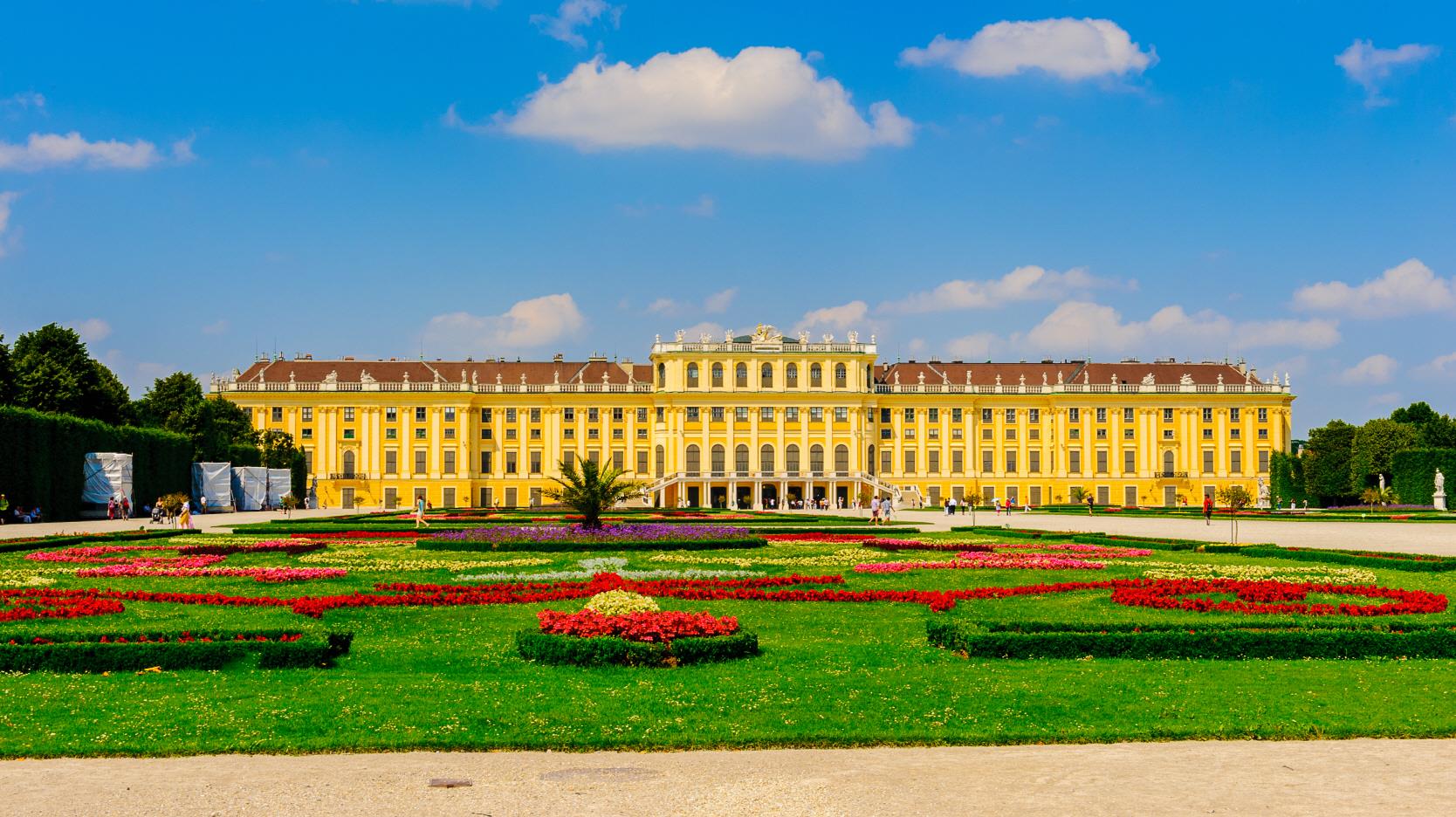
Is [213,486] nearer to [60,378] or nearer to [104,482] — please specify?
[60,378]

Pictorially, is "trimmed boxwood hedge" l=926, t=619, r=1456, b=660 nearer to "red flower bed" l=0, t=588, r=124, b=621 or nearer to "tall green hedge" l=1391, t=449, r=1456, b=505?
"red flower bed" l=0, t=588, r=124, b=621

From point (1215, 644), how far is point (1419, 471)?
5690cm

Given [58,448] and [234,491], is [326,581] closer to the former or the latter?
[58,448]

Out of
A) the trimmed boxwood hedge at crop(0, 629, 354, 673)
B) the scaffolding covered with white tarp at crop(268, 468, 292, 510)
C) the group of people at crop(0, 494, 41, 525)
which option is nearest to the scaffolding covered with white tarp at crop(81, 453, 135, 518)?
the group of people at crop(0, 494, 41, 525)

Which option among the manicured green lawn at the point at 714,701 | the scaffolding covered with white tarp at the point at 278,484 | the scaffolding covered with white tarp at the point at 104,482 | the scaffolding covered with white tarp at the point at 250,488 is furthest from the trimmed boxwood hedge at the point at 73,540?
the scaffolding covered with white tarp at the point at 278,484

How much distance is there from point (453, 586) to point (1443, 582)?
13.7m

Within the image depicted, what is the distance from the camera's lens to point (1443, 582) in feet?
57.1

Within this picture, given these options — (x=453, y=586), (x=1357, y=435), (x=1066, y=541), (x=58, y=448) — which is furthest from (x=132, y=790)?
(x=1357, y=435)

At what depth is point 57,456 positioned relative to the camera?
42.8 metres

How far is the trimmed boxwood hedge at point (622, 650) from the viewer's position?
10172 mm

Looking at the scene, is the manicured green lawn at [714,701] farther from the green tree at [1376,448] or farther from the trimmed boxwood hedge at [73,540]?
the green tree at [1376,448]

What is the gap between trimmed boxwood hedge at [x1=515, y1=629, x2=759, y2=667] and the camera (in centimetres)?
1017

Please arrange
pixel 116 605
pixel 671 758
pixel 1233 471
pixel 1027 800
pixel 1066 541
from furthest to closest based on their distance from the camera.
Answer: pixel 1233 471
pixel 1066 541
pixel 116 605
pixel 671 758
pixel 1027 800

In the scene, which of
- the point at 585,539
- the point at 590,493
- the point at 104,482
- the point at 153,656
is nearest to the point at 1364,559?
the point at 585,539
